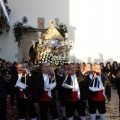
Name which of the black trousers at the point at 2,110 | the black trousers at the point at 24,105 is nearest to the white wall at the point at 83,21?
the black trousers at the point at 24,105

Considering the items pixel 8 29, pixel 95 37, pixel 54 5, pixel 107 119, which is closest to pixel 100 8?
pixel 95 37

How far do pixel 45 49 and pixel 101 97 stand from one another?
668 centimetres

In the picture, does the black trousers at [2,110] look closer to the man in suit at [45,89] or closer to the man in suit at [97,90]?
the man in suit at [45,89]

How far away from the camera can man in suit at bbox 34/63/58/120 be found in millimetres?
5918

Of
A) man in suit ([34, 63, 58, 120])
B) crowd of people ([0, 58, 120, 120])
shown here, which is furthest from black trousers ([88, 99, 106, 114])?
man in suit ([34, 63, 58, 120])

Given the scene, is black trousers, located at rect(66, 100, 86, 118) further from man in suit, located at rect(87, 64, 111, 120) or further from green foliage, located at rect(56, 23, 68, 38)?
green foliage, located at rect(56, 23, 68, 38)

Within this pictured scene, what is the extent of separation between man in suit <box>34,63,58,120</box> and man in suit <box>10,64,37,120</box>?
0.28 meters

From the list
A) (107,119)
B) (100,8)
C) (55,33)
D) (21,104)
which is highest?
(100,8)

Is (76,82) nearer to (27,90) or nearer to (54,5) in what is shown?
(27,90)

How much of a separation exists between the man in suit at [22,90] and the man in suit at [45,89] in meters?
0.28

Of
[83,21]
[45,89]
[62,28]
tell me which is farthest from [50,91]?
[83,21]

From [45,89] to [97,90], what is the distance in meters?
1.22

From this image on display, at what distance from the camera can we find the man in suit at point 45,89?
19.4ft

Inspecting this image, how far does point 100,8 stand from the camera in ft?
61.1
